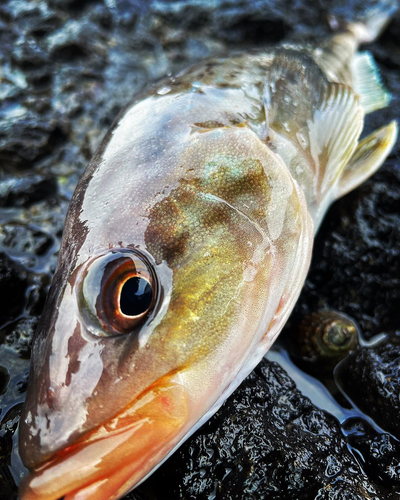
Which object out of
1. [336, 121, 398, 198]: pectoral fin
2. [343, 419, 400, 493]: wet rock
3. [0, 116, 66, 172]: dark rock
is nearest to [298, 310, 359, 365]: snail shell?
[343, 419, 400, 493]: wet rock

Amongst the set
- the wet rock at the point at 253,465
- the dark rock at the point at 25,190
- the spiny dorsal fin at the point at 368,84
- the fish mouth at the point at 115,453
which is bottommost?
the dark rock at the point at 25,190

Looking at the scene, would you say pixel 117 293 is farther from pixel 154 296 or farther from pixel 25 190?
pixel 25 190

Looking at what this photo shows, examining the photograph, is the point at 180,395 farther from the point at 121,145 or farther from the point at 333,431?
the point at 121,145

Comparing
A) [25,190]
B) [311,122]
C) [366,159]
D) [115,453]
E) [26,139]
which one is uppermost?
[311,122]

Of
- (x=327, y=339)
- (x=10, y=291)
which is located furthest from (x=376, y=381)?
(x=10, y=291)

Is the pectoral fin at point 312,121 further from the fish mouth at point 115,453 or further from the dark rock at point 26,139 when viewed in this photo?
the dark rock at point 26,139

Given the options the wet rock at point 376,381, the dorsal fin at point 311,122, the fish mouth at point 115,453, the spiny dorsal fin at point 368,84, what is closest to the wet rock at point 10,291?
the fish mouth at point 115,453
